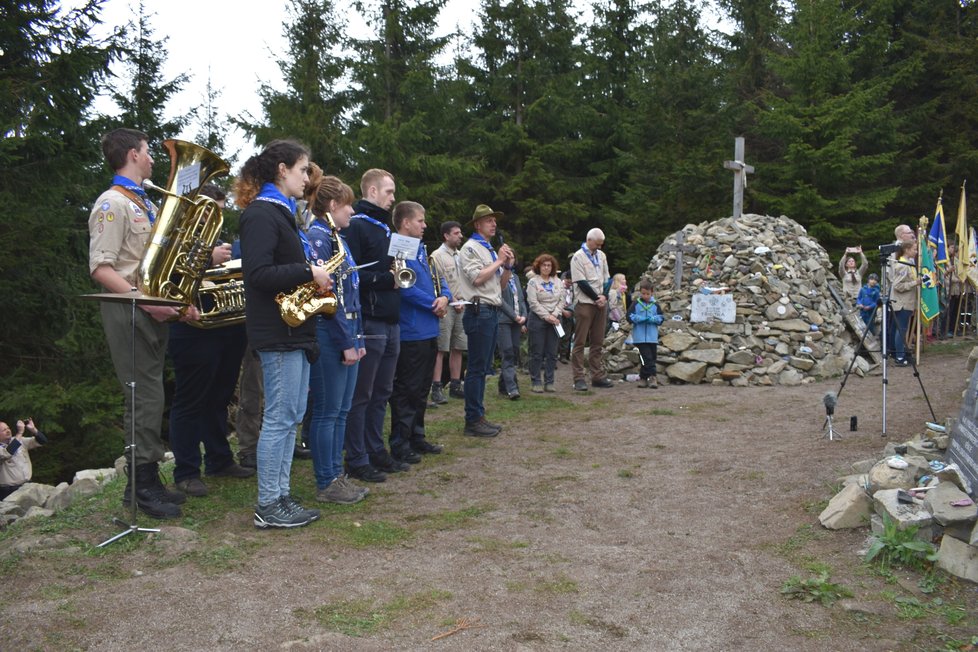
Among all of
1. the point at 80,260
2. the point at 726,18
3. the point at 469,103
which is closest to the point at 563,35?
the point at 469,103

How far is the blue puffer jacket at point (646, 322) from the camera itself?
11383mm

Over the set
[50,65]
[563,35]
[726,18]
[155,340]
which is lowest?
[155,340]

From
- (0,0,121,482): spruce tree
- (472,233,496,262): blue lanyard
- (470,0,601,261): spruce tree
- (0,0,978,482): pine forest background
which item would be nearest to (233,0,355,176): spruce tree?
(0,0,978,482): pine forest background

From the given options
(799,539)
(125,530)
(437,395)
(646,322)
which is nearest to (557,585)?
(799,539)

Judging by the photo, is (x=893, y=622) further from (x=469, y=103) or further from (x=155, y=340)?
(x=469, y=103)

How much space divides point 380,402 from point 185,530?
1.82 meters

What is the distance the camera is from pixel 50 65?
31.3 ft

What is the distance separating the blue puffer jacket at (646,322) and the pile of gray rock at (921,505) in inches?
248

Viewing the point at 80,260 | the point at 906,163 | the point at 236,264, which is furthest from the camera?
the point at 906,163

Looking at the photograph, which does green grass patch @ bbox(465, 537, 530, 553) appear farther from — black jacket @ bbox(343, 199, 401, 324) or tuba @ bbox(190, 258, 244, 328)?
tuba @ bbox(190, 258, 244, 328)

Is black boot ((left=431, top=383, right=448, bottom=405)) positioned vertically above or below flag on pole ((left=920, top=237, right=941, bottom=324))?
below

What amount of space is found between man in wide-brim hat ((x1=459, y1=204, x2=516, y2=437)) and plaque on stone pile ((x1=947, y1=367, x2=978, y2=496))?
13.1 feet

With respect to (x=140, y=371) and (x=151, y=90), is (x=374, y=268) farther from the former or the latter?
(x=151, y=90)

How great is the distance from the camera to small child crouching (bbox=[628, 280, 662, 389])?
448 inches
